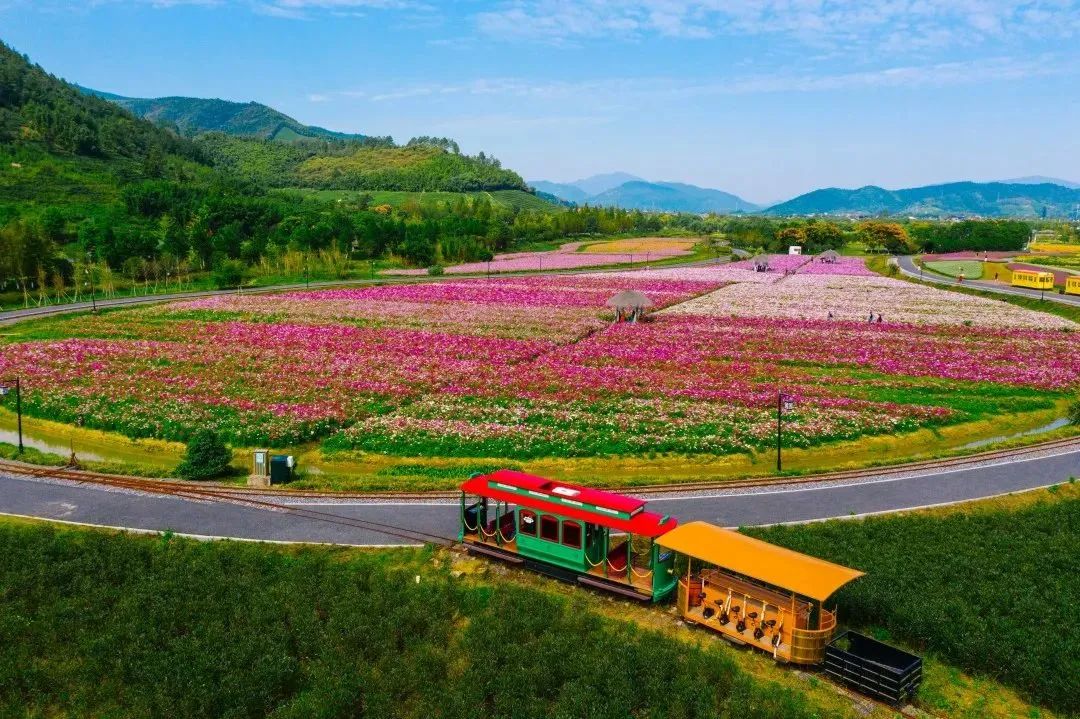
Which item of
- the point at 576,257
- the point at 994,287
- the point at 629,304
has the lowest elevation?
the point at 629,304

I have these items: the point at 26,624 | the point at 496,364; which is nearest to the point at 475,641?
the point at 26,624

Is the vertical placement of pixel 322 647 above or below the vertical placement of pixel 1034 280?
below

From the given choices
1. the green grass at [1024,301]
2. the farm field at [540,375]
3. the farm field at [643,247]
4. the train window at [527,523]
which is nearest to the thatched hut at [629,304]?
the farm field at [540,375]

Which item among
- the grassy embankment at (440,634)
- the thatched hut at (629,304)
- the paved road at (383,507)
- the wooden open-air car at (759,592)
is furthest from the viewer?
the thatched hut at (629,304)

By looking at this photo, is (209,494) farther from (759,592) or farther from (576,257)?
(576,257)

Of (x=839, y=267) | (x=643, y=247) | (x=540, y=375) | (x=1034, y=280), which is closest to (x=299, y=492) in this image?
(x=540, y=375)

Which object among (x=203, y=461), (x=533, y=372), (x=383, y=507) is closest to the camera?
(x=383, y=507)

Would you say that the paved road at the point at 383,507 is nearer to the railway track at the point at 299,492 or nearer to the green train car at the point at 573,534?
the railway track at the point at 299,492

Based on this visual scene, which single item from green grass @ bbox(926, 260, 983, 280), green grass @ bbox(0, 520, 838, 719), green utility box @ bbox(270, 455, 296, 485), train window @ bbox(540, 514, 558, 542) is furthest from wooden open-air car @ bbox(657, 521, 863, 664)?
green grass @ bbox(926, 260, 983, 280)
